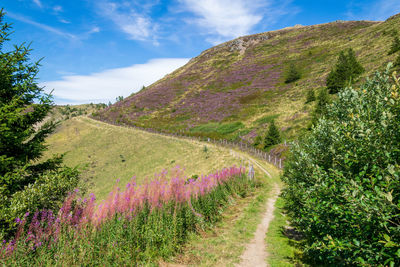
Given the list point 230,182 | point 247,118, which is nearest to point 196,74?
point 247,118

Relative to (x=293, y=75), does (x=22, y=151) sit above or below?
below

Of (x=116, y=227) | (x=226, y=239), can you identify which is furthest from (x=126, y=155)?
(x=116, y=227)

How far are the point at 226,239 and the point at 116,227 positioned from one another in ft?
13.4

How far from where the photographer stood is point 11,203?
5.21 metres

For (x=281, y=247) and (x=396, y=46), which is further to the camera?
(x=396, y=46)

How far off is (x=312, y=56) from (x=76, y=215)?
92.5 meters

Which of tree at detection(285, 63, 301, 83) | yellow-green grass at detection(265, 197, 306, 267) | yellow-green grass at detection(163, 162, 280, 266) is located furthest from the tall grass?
tree at detection(285, 63, 301, 83)

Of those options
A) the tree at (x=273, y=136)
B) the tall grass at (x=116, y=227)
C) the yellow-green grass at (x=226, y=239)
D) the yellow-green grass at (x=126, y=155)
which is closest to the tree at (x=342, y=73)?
the tree at (x=273, y=136)

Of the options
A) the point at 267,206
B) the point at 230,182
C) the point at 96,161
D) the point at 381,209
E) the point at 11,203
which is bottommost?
the point at 96,161

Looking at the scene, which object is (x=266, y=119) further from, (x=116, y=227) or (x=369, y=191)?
(x=369, y=191)

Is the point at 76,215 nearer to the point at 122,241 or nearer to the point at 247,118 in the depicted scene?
the point at 122,241

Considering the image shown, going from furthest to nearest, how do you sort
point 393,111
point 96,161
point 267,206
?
point 96,161 → point 267,206 → point 393,111

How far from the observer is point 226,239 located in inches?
312

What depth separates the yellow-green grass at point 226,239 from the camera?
6.41 metres
